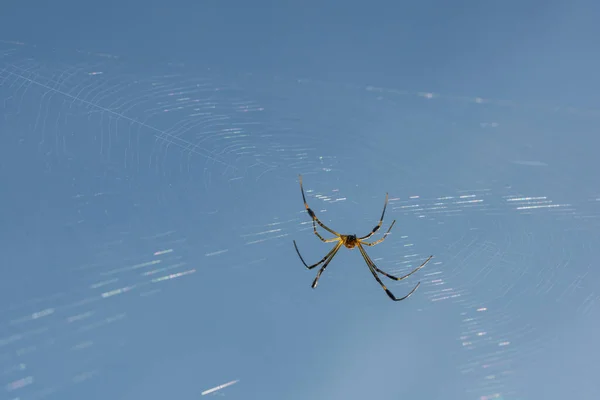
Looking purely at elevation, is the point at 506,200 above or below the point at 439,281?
above

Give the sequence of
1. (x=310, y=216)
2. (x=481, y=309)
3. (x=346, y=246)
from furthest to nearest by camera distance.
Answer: (x=346, y=246) → (x=310, y=216) → (x=481, y=309)

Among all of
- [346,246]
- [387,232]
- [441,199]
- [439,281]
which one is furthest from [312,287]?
[441,199]

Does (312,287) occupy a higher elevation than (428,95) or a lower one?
lower

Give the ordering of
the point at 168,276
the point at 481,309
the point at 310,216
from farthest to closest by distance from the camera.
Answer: the point at 310,216 < the point at 481,309 < the point at 168,276

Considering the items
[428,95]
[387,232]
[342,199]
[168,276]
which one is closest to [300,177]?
[342,199]

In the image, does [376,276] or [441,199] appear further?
[376,276]

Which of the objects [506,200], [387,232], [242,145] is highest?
[242,145]

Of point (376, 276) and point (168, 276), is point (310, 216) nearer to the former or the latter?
point (376, 276)

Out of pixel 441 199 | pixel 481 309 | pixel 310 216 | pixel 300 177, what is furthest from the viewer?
pixel 310 216

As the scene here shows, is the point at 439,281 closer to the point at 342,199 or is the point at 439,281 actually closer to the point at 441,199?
the point at 441,199
